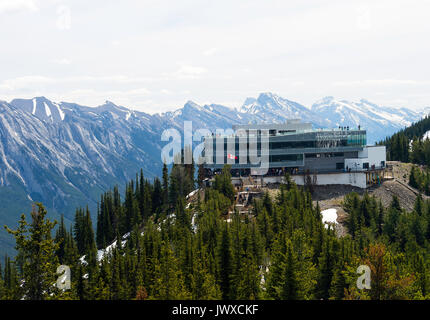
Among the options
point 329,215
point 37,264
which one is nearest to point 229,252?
point 37,264

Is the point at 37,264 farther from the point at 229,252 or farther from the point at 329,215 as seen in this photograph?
the point at 329,215

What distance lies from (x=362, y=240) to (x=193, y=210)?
36.6 m

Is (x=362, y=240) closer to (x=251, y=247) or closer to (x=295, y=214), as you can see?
(x=295, y=214)

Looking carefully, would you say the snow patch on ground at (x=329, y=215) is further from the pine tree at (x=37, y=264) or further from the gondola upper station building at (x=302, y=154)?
the pine tree at (x=37, y=264)

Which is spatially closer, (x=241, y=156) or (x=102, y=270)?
(x=102, y=270)

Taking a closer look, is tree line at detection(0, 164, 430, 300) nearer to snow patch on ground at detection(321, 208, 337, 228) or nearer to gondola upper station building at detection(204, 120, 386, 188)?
snow patch on ground at detection(321, 208, 337, 228)

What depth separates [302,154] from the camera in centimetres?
12800

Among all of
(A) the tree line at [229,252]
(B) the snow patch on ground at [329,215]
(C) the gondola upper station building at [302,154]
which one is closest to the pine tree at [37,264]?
(A) the tree line at [229,252]

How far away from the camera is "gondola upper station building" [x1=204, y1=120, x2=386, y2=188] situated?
413 feet

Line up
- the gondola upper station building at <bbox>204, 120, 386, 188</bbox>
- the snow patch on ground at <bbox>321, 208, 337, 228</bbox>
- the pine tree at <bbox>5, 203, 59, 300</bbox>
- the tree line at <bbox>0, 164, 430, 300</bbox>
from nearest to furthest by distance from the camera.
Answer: the pine tree at <bbox>5, 203, 59, 300</bbox> < the tree line at <bbox>0, 164, 430, 300</bbox> < the snow patch on ground at <bbox>321, 208, 337, 228</bbox> < the gondola upper station building at <bbox>204, 120, 386, 188</bbox>

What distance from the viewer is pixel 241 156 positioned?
126 metres

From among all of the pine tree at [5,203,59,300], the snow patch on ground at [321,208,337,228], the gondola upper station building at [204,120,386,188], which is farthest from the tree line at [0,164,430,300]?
the gondola upper station building at [204,120,386,188]
